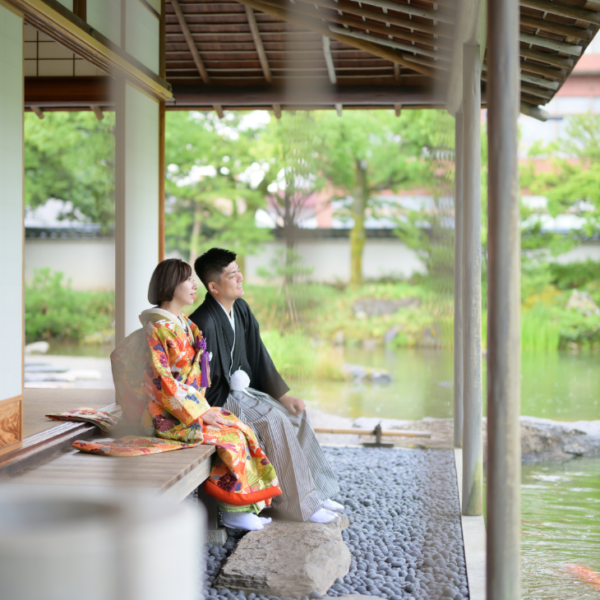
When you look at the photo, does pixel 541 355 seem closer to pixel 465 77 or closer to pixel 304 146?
pixel 465 77

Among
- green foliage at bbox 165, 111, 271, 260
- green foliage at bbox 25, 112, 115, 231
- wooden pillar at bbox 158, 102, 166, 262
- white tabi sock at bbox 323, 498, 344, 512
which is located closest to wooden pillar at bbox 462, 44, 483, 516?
A: white tabi sock at bbox 323, 498, 344, 512

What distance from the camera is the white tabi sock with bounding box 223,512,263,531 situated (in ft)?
8.63

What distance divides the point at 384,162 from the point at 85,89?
968cm

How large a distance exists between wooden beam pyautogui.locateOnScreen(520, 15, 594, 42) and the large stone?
2.23 metres

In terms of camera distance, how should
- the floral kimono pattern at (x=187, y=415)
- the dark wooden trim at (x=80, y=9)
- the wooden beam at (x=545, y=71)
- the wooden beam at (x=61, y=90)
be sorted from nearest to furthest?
the floral kimono pattern at (x=187, y=415)
the dark wooden trim at (x=80, y=9)
the wooden beam at (x=545, y=71)
the wooden beam at (x=61, y=90)

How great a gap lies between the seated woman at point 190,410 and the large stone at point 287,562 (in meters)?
0.15

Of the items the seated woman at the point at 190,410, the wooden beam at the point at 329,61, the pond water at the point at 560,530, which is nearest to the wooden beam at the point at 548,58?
the wooden beam at the point at 329,61

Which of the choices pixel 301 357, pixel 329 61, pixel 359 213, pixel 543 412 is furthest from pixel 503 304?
pixel 359 213

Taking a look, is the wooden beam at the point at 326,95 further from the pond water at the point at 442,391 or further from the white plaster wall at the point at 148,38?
the pond water at the point at 442,391

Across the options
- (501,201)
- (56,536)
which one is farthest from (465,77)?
(56,536)

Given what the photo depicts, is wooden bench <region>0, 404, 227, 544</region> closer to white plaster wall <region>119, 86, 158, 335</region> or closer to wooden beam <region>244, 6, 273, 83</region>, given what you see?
white plaster wall <region>119, 86, 158, 335</region>

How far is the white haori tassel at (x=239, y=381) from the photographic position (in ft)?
9.86

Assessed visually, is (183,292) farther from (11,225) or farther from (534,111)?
(534,111)

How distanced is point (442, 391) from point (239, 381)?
588 centimetres
